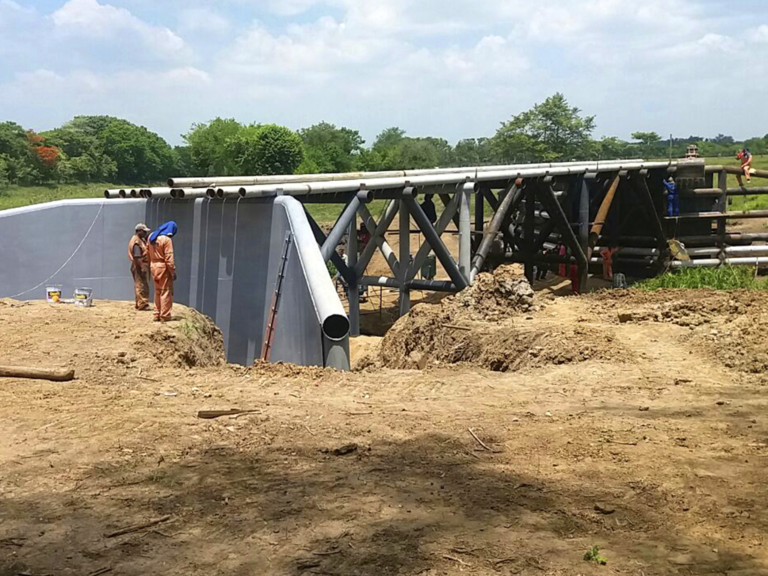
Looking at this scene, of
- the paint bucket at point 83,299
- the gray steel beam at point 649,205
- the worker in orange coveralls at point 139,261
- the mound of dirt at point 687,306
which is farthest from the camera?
the gray steel beam at point 649,205

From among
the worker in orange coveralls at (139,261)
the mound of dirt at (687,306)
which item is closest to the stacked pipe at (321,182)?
the worker in orange coveralls at (139,261)

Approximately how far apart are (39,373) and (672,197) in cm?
1713

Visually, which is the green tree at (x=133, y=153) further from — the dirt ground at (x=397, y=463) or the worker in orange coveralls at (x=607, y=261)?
the dirt ground at (x=397, y=463)

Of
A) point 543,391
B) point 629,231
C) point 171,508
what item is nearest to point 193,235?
point 543,391

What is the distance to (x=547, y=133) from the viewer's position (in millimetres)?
69938

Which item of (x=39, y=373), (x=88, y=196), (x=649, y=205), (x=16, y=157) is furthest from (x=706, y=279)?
(x=16, y=157)

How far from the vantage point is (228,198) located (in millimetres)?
12500

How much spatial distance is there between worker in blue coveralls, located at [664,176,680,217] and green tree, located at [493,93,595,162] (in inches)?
1855

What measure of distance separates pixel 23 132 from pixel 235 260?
65.6 m

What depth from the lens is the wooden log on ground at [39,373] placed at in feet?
26.4

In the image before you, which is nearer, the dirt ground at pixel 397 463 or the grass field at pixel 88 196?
the dirt ground at pixel 397 463

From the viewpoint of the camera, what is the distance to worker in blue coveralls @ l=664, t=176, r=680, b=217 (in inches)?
818

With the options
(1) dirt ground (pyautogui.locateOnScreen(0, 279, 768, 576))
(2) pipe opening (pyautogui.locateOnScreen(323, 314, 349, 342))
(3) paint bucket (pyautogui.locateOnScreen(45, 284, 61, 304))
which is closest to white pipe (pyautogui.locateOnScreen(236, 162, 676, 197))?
(2) pipe opening (pyautogui.locateOnScreen(323, 314, 349, 342))

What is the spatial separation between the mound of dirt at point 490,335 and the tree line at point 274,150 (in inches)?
1614
